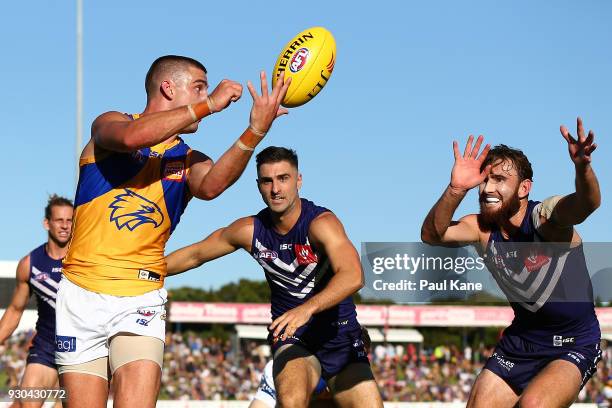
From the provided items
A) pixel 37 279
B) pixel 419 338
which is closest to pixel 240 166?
pixel 37 279

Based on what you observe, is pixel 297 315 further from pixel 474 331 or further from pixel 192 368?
pixel 474 331

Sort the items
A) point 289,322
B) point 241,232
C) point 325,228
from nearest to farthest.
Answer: point 289,322 → point 325,228 → point 241,232

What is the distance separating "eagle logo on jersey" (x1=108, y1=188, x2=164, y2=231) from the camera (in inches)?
248

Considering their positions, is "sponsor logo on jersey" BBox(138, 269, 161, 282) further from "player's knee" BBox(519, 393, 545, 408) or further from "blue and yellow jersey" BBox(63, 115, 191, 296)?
"player's knee" BBox(519, 393, 545, 408)

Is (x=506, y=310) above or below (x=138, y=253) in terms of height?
above

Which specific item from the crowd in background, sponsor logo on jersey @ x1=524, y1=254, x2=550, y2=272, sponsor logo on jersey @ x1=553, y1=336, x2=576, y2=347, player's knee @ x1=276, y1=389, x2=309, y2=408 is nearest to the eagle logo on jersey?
player's knee @ x1=276, y1=389, x2=309, y2=408

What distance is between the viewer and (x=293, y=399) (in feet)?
25.7

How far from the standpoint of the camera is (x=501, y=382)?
26.7 ft

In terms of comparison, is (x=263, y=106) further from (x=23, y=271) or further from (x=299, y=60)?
(x=23, y=271)

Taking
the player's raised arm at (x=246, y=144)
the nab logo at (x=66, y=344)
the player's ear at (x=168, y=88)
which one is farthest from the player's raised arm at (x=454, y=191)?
the nab logo at (x=66, y=344)

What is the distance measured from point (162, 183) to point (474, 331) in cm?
7424

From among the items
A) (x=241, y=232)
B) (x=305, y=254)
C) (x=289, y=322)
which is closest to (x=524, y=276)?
(x=305, y=254)

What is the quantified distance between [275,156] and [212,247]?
112 centimetres

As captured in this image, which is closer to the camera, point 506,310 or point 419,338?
point 506,310
